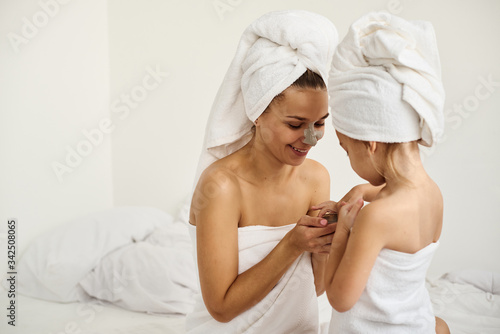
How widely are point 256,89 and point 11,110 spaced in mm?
1839

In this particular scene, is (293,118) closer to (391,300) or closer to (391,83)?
(391,83)

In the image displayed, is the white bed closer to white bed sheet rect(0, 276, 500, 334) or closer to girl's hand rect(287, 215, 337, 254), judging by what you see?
white bed sheet rect(0, 276, 500, 334)

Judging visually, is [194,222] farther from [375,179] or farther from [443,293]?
[443,293]

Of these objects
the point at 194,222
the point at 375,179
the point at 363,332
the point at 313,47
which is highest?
the point at 313,47

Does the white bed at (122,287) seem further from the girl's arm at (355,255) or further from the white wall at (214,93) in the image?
the girl's arm at (355,255)

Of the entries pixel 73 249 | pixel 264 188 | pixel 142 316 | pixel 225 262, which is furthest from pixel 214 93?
pixel 225 262

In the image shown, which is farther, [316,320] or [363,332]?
[316,320]

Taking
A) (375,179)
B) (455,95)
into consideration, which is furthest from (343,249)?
(455,95)

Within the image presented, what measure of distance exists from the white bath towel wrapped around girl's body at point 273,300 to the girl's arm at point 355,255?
323 millimetres

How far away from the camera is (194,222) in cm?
169

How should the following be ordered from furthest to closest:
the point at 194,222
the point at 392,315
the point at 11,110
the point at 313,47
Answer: the point at 11,110
the point at 194,222
the point at 313,47
the point at 392,315

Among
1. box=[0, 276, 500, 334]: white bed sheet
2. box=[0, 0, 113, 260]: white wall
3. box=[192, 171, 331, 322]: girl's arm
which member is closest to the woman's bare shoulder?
box=[192, 171, 331, 322]: girl's arm

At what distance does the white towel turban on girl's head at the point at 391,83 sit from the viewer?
124 cm

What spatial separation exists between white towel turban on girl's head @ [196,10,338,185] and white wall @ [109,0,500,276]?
168cm
